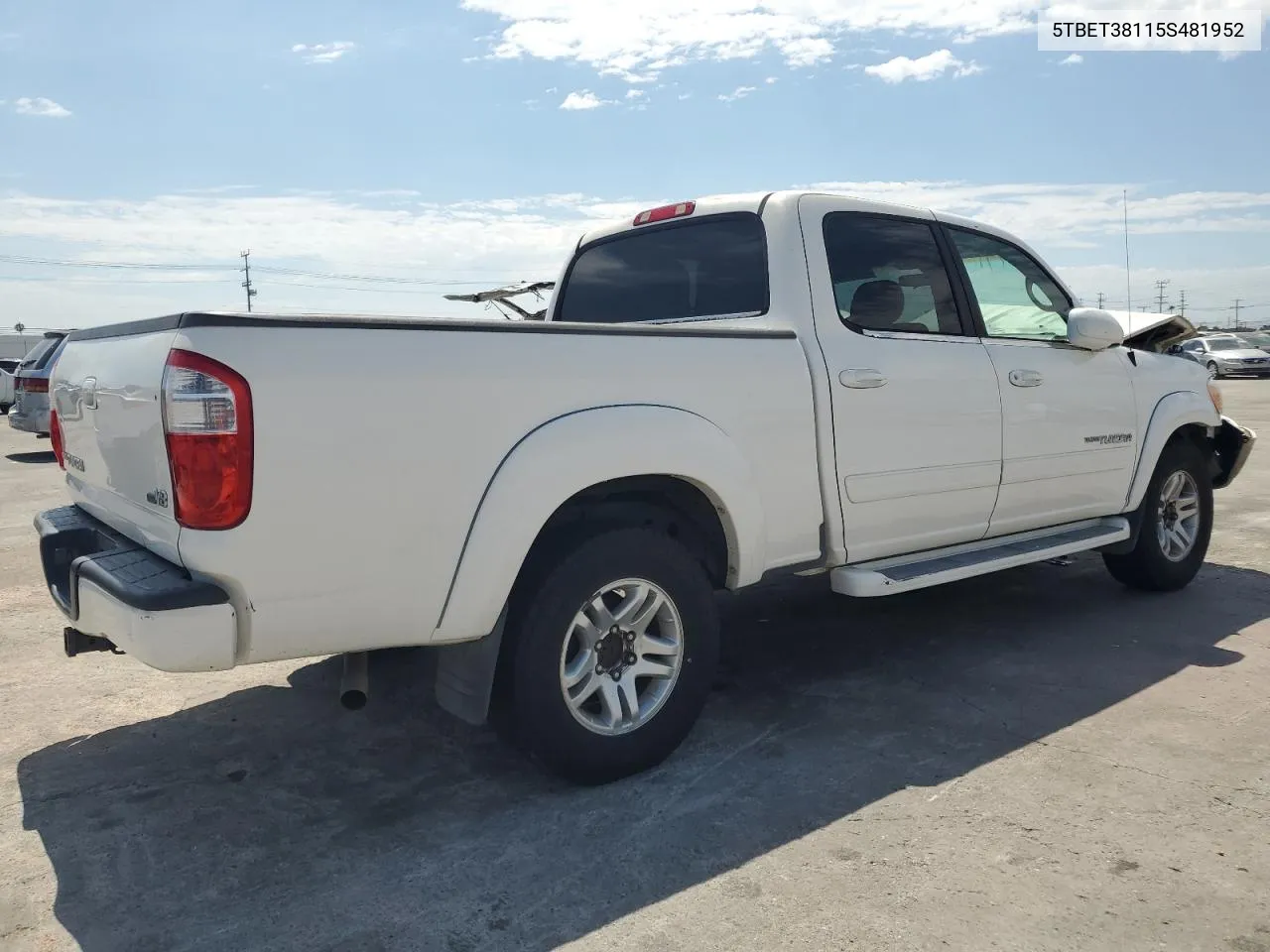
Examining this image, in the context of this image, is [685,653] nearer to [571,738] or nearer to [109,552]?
[571,738]

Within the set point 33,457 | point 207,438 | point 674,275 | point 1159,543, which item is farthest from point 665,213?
point 33,457

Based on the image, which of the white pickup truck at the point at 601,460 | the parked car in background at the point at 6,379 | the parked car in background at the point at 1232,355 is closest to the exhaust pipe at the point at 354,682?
the white pickup truck at the point at 601,460

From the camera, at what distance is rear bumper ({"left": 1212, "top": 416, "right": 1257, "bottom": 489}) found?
20.1 feet

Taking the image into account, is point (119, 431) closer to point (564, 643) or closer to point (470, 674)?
point (470, 674)

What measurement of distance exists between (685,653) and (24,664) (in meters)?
3.16

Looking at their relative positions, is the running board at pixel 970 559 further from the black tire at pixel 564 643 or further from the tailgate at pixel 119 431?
the tailgate at pixel 119 431

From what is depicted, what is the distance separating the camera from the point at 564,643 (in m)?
3.09

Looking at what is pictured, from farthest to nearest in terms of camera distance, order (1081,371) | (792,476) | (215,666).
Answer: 1. (1081,371)
2. (792,476)
3. (215,666)

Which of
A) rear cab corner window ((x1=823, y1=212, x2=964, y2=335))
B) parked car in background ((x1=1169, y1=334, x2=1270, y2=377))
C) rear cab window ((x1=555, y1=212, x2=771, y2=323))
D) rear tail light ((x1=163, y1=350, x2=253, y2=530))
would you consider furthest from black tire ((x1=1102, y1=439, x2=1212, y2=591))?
parked car in background ((x1=1169, y1=334, x2=1270, y2=377))

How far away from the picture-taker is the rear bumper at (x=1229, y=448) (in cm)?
612

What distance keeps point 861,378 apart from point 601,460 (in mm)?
1258

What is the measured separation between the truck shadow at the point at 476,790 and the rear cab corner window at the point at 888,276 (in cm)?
151

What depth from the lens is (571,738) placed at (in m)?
3.13

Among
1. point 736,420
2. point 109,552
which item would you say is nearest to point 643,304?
point 736,420
